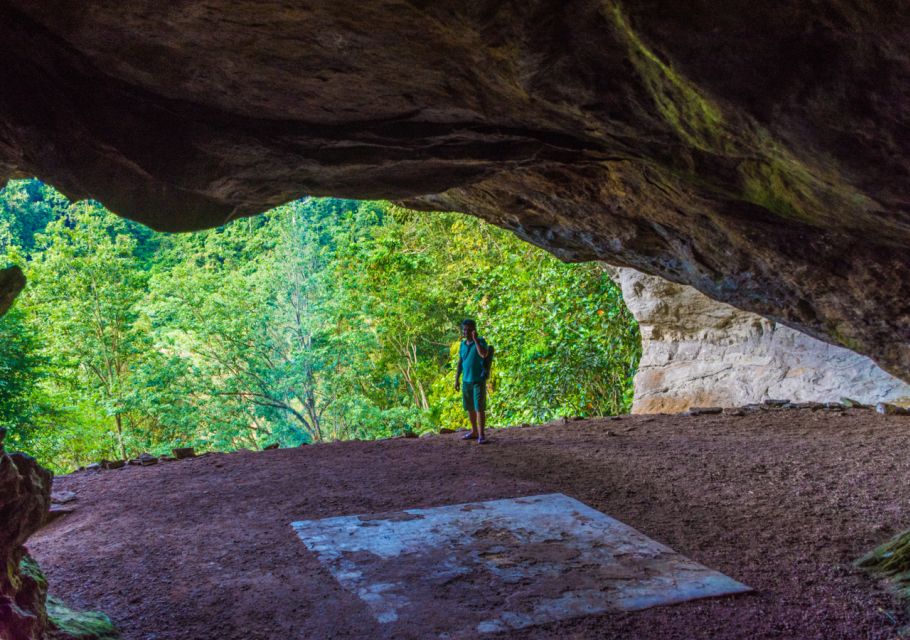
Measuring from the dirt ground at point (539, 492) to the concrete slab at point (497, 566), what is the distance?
14cm

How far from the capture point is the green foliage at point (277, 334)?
16.3 metres

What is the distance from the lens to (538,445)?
9039 millimetres

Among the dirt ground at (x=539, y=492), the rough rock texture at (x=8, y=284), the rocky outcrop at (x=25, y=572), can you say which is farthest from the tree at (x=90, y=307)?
the rocky outcrop at (x=25, y=572)

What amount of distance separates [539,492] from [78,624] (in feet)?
12.9

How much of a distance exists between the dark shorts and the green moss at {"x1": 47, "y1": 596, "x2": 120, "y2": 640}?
17.2 feet

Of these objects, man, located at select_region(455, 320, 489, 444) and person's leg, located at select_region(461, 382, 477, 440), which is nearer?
man, located at select_region(455, 320, 489, 444)

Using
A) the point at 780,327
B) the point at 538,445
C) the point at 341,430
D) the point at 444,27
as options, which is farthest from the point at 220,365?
the point at 444,27

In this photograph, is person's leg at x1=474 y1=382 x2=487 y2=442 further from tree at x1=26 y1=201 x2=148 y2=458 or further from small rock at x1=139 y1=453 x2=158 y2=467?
tree at x1=26 y1=201 x2=148 y2=458

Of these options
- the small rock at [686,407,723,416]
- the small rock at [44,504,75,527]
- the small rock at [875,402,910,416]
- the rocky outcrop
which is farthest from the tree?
the small rock at [875,402,910,416]

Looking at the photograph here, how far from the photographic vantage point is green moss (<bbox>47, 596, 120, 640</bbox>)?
3.96m

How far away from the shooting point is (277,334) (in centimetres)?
1923

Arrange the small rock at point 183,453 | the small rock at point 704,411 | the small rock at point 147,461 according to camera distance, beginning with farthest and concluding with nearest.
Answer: the small rock at point 704,411, the small rock at point 183,453, the small rock at point 147,461

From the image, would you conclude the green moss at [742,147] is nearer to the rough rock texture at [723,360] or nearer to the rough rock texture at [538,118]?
the rough rock texture at [538,118]

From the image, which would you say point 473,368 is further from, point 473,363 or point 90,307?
point 90,307
